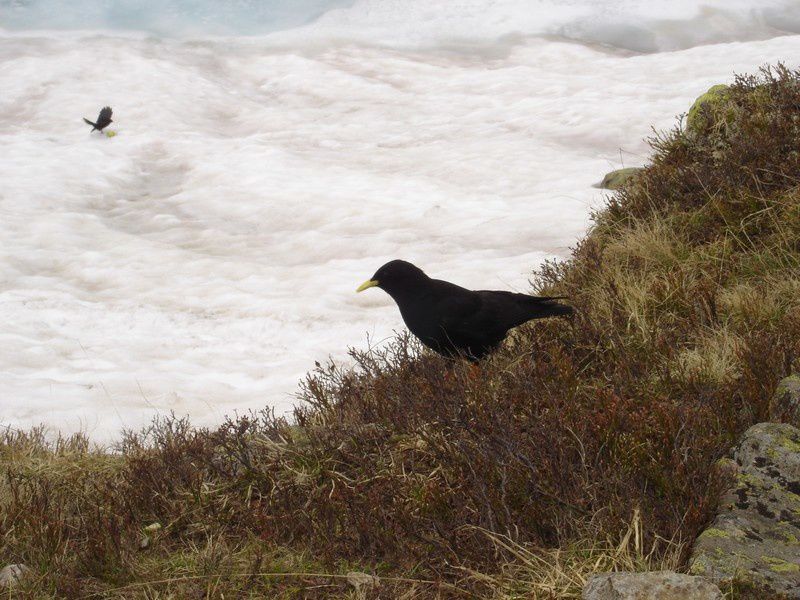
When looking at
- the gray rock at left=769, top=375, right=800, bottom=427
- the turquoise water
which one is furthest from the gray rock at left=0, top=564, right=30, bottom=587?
the turquoise water

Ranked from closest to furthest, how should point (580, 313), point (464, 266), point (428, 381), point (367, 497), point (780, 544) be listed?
point (780, 544)
point (367, 497)
point (428, 381)
point (580, 313)
point (464, 266)

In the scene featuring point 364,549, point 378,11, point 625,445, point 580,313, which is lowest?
point 364,549

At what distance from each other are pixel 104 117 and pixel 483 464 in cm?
1485

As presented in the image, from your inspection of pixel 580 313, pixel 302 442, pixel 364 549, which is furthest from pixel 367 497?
pixel 580 313

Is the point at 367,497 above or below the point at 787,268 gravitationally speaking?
below

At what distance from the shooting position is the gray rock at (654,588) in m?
2.37

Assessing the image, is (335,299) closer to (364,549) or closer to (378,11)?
(364,549)

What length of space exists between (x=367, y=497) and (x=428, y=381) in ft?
2.88

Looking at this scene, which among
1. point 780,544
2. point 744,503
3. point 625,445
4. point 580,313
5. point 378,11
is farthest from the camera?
point 378,11

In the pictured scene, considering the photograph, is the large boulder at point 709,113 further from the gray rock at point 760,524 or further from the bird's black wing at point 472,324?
the gray rock at point 760,524

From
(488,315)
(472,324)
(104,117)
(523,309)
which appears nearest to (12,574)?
(472,324)

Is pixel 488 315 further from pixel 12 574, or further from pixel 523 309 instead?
pixel 12 574

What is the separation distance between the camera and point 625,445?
11.3ft

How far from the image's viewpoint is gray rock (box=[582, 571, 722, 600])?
2.37 metres
